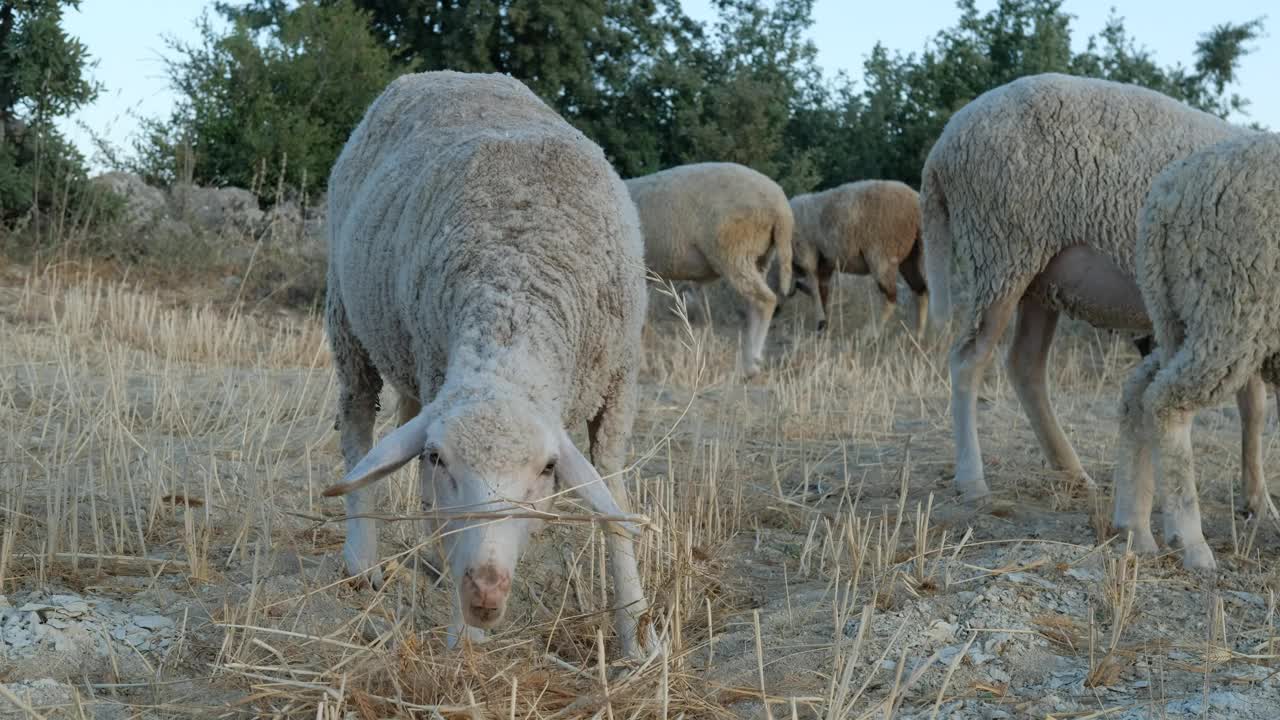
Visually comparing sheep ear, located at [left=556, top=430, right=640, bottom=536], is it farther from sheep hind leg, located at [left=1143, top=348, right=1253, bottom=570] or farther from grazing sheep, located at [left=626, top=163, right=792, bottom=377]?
grazing sheep, located at [left=626, top=163, right=792, bottom=377]

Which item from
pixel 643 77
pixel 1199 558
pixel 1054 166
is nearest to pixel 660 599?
pixel 1199 558

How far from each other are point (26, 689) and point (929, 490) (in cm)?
405

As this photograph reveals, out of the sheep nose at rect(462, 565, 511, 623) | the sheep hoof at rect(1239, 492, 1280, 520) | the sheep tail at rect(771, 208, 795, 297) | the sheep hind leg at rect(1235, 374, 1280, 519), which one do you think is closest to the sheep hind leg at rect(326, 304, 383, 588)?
the sheep nose at rect(462, 565, 511, 623)

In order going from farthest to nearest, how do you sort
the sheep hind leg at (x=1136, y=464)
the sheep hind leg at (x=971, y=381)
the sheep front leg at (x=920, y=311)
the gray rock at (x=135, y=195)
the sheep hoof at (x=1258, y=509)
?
the sheep front leg at (x=920, y=311) → the gray rock at (x=135, y=195) → the sheep hind leg at (x=971, y=381) → the sheep hoof at (x=1258, y=509) → the sheep hind leg at (x=1136, y=464)

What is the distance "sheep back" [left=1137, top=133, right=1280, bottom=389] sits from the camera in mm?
4074

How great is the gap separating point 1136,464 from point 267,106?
1453 centimetres

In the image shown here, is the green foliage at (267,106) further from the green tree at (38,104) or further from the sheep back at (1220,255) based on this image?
the sheep back at (1220,255)

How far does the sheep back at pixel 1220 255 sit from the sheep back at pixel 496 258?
187cm

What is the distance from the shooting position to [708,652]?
3.52 meters

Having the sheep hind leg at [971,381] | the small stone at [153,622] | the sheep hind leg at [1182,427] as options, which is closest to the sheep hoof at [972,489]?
the sheep hind leg at [971,381]

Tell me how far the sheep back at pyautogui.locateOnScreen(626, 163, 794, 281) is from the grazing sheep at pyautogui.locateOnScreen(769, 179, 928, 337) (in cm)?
153

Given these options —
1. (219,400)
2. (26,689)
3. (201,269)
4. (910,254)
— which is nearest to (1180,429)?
(26,689)

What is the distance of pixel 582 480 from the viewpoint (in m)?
2.94

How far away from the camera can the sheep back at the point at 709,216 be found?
12.8m
